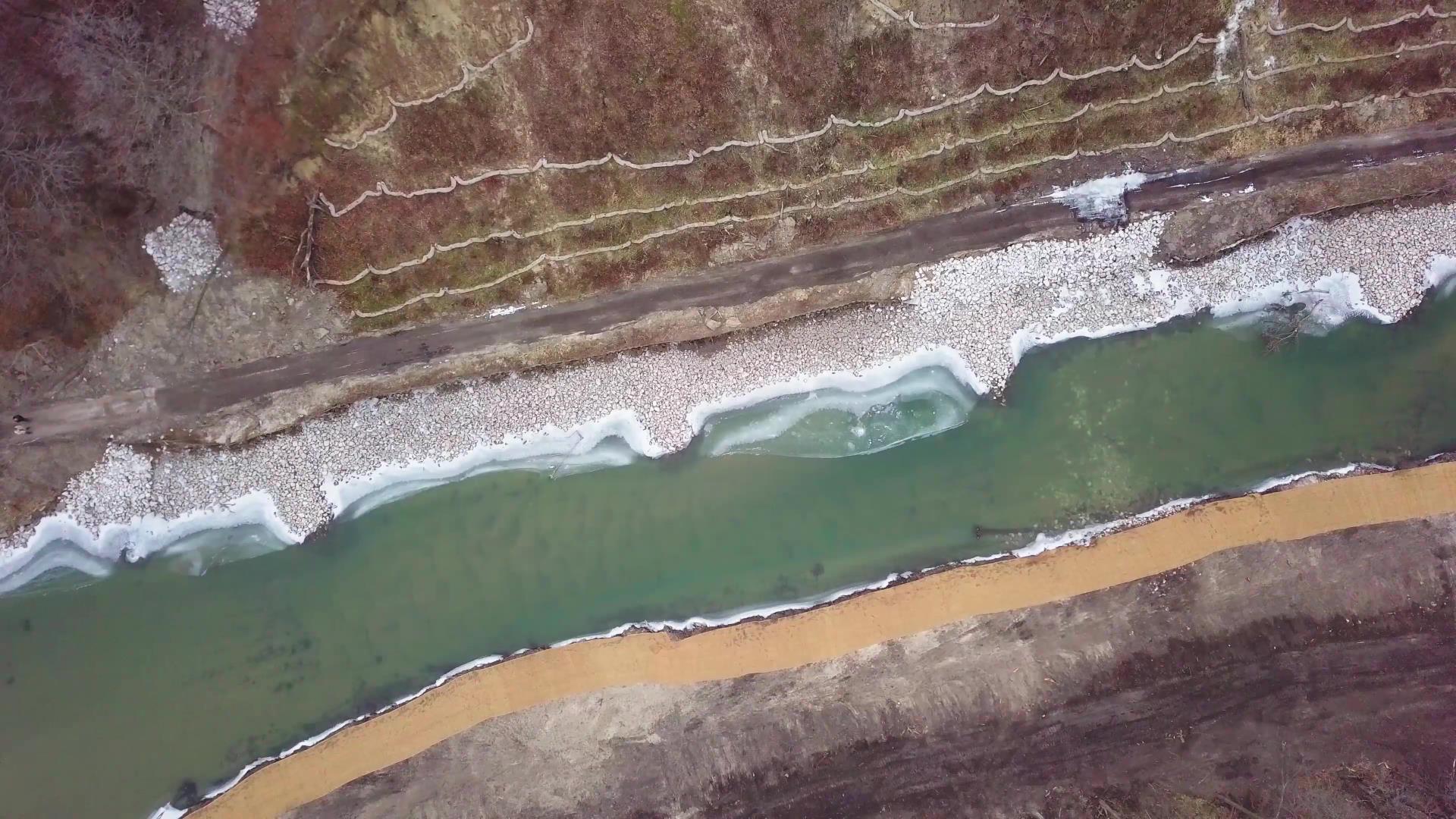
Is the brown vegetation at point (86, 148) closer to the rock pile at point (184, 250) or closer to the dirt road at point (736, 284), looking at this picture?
the rock pile at point (184, 250)

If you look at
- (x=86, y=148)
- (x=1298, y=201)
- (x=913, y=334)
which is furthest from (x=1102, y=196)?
(x=86, y=148)

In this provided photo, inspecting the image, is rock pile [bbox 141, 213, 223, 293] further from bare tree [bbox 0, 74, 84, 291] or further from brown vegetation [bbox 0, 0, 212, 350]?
bare tree [bbox 0, 74, 84, 291]

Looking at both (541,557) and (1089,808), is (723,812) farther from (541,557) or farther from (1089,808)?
(1089,808)

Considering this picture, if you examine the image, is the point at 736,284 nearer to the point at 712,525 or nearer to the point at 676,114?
the point at 676,114

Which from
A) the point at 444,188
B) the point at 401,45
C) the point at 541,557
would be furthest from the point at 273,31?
the point at 541,557

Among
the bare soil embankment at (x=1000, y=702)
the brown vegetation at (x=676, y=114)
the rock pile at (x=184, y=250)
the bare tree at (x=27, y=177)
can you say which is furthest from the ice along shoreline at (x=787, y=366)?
the bare tree at (x=27, y=177)

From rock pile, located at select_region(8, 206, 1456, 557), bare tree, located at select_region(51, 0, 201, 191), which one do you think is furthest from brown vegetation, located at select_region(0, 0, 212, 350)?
rock pile, located at select_region(8, 206, 1456, 557)
